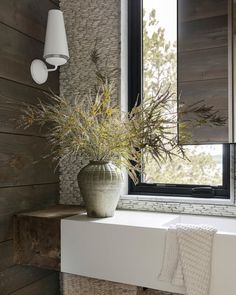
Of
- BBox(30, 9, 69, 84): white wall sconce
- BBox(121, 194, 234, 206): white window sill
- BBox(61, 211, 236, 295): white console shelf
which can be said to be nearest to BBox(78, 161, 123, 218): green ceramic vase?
BBox(61, 211, 236, 295): white console shelf

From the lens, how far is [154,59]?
6.24ft

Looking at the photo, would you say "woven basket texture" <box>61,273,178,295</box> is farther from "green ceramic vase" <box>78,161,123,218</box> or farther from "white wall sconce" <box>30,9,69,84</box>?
"white wall sconce" <box>30,9,69,84</box>

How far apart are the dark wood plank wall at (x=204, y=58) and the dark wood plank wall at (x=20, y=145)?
772 mm

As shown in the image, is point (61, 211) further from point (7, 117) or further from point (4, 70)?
point (4, 70)

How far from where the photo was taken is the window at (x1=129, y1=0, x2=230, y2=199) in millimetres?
1724

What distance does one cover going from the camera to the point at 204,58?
1.70 m

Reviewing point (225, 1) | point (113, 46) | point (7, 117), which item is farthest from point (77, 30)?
point (225, 1)

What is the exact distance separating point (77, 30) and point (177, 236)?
1337mm

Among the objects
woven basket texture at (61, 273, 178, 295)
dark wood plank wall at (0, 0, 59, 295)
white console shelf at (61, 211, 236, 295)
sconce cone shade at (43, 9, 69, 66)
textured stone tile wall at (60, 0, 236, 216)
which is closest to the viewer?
white console shelf at (61, 211, 236, 295)

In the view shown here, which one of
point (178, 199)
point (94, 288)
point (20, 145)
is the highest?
point (20, 145)

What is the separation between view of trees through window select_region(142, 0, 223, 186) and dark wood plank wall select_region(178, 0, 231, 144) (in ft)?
0.27

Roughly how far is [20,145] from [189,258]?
986 millimetres

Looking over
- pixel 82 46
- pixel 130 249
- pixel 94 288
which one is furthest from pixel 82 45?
pixel 94 288

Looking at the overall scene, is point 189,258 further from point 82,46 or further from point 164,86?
point 82,46
